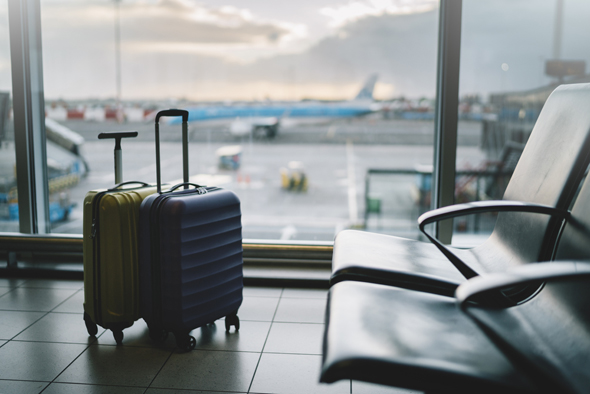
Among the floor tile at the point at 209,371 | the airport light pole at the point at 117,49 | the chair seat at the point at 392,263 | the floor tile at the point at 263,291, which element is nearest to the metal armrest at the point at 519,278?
the chair seat at the point at 392,263

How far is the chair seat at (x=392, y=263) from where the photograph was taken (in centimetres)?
125

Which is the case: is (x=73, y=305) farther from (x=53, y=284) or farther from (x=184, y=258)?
(x=184, y=258)

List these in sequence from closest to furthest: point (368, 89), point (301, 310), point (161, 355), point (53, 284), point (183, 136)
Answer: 1. point (161, 355)
2. point (183, 136)
3. point (301, 310)
4. point (53, 284)
5. point (368, 89)

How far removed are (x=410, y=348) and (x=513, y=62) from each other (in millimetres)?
2321

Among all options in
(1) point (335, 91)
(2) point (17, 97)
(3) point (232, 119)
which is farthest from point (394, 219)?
(2) point (17, 97)

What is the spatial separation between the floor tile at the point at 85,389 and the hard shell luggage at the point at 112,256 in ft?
1.02

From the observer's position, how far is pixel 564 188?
1.26 meters

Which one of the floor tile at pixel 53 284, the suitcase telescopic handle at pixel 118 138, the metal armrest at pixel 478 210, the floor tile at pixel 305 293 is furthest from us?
the floor tile at pixel 53 284

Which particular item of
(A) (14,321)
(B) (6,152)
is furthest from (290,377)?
(B) (6,152)

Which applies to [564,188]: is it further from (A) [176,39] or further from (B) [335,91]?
(A) [176,39]

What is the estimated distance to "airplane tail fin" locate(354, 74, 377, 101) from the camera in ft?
9.30

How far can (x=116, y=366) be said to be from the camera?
1808 mm

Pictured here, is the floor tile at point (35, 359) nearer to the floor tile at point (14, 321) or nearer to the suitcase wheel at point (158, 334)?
the floor tile at point (14, 321)

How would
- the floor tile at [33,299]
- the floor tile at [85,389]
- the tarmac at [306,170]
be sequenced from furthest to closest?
the tarmac at [306,170]
the floor tile at [33,299]
the floor tile at [85,389]
